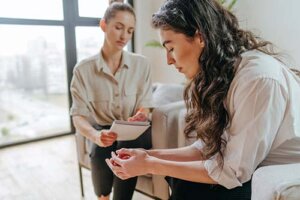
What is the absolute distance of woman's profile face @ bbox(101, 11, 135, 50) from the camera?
1.49m

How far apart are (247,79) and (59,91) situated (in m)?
2.69

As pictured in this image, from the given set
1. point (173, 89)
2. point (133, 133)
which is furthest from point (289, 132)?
point (173, 89)

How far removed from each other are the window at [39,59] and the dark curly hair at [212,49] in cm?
236

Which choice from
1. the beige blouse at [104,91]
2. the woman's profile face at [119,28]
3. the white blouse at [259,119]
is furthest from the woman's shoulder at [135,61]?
the white blouse at [259,119]

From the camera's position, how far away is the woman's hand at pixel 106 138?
4.23 ft

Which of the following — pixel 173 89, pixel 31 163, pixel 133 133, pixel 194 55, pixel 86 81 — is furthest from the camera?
pixel 31 163

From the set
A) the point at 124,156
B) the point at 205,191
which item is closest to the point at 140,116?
the point at 124,156

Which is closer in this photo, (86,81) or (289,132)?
(289,132)

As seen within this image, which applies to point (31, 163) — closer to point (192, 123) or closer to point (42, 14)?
point (42, 14)

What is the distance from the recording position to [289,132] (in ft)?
2.36

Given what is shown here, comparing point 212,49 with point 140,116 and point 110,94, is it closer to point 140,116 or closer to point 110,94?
point 140,116

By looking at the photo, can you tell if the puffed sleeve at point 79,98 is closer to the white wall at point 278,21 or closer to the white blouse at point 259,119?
the white blouse at point 259,119

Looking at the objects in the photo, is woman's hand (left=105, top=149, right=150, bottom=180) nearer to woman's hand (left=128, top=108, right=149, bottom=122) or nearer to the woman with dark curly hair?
the woman with dark curly hair

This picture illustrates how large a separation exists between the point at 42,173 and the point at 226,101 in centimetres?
184
